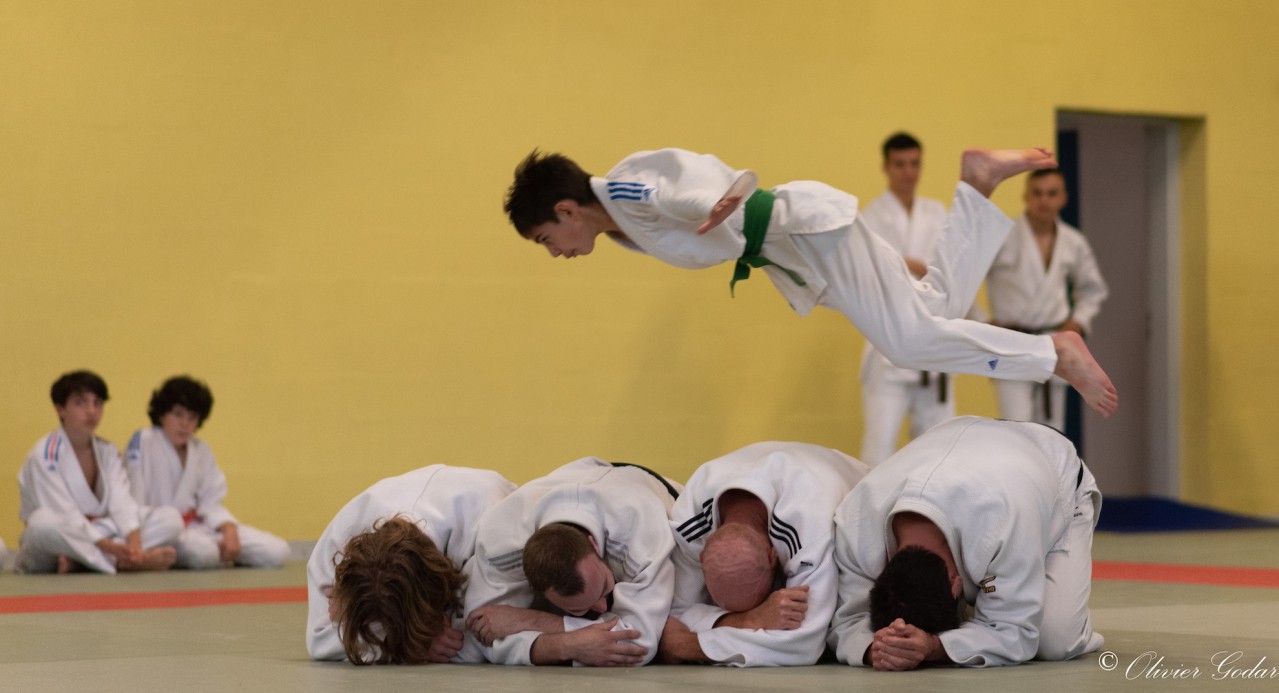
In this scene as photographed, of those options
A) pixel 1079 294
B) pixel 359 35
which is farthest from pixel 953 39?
pixel 359 35

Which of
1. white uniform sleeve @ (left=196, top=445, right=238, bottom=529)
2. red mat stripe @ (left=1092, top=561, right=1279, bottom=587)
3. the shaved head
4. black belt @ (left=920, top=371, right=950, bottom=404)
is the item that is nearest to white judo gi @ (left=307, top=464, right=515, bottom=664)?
the shaved head

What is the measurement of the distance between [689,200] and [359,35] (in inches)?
134

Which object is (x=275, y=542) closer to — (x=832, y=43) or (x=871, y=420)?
(x=871, y=420)

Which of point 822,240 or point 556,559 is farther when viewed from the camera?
point 822,240

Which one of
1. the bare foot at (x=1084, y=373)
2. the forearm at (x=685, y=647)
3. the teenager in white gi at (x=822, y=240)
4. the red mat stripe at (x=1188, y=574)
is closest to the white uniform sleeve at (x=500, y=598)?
the forearm at (x=685, y=647)

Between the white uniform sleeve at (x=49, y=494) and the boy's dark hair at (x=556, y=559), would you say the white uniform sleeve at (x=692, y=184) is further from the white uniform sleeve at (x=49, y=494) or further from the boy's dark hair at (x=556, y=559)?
the white uniform sleeve at (x=49, y=494)

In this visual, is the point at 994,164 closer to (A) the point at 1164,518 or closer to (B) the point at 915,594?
(B) the point at 915,594

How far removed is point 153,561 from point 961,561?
154 inches

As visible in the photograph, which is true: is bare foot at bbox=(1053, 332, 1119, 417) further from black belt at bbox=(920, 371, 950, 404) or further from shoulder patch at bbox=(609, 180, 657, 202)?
black belt at bbox=(920, 371, 950, 404)

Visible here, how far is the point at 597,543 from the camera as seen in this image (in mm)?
3258

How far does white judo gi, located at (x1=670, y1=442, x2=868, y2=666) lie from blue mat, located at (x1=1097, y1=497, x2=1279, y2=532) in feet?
15.8

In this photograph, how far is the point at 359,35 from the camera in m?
6.71

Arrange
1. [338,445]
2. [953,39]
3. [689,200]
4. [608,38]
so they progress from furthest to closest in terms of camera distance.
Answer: [953,39] → [608,38] → [338,445] → [689,200]

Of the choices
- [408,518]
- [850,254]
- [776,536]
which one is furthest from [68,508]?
[776,536]
